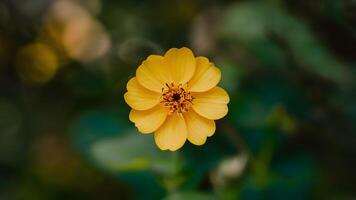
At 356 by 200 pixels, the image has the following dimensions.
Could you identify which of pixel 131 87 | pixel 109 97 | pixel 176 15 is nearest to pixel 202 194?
pixel 131 87

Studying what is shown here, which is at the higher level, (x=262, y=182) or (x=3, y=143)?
(x=3, y=143)

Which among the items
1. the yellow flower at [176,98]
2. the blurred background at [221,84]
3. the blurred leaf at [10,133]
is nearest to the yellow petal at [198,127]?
the yellow flower at [176,98]

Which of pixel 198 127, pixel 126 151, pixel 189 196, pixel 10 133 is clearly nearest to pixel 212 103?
pixel 198 127

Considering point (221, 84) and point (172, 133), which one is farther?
point (221, 84)

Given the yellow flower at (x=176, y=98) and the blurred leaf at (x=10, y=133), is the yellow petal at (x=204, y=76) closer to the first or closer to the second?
the yellow flower at (x=176, y=98)

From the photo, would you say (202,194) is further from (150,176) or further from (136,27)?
(136,27)

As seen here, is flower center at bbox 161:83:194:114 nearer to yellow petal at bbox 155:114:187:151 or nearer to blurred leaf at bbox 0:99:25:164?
yellow petal at bbox 155:114:187:151

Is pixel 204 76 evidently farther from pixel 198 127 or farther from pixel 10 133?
pixel 10 133
